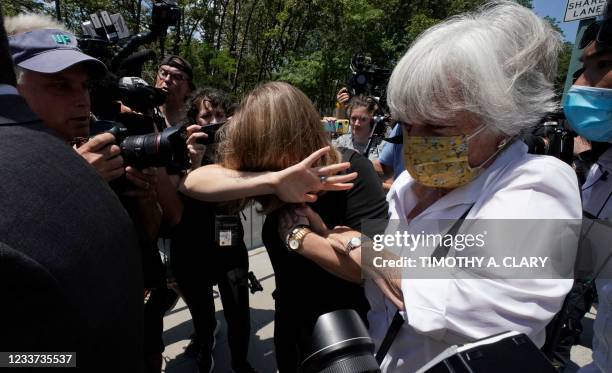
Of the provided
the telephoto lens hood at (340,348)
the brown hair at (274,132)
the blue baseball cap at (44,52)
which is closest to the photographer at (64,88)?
the blue baseball cap at (44,52)

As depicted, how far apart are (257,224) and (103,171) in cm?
373

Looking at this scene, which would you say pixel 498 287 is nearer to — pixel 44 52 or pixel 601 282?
pixel 601 282

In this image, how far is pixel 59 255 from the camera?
57cm

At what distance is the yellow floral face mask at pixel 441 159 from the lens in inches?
39.8

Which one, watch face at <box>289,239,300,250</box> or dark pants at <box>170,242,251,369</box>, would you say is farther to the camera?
dark pants at <box>170,242,251,369</box>

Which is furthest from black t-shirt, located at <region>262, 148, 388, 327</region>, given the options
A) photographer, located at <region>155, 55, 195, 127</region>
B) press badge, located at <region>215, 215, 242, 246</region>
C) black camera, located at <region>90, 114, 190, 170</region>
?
photographer, located at <region>155, 55, 195, 127</region>

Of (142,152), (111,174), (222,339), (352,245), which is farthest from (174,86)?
(352,245)

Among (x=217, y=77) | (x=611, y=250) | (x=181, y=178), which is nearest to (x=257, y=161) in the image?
(x=181, y=178)

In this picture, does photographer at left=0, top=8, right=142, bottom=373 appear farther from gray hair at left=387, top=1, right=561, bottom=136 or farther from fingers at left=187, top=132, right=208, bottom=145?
fingers at left=187, top=132, right=208, bottom=145

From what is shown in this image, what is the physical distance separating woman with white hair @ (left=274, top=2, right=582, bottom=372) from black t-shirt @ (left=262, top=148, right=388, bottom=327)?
180 mm

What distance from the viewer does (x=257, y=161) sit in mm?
1328

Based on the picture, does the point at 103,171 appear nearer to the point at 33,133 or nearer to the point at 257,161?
the point at 257,161

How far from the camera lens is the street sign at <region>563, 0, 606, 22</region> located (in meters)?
3.11

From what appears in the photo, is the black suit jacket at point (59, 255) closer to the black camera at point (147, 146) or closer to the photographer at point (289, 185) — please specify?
the photographer at point (289, 185)
